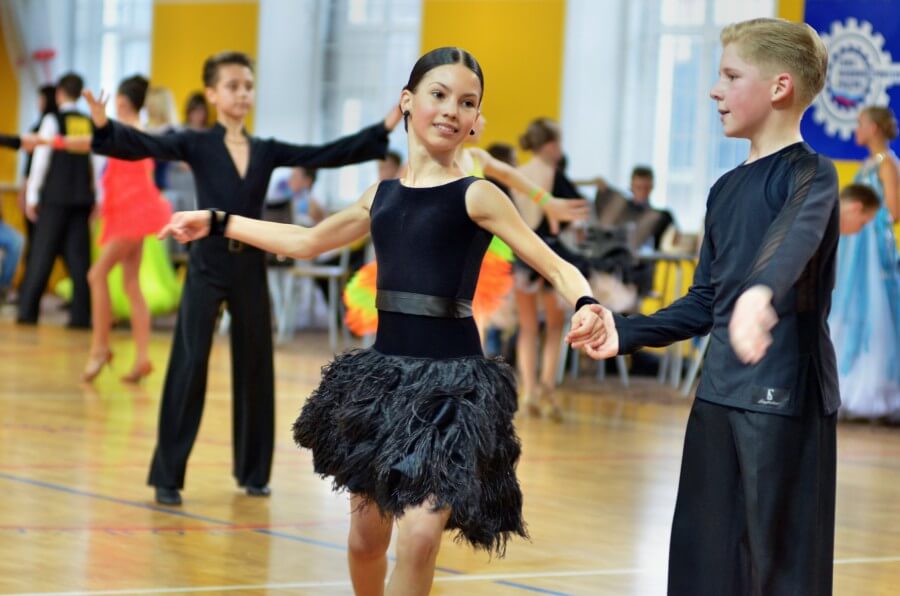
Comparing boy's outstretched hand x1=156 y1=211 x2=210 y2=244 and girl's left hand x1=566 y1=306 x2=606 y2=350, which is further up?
boy's outstretched hand x1=156 y1=211 x2=210 y2=244

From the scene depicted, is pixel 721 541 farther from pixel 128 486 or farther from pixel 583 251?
pixel 583 251

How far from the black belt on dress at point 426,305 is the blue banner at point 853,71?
8.01 meters

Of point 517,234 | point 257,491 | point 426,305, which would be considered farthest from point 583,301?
point 257,491

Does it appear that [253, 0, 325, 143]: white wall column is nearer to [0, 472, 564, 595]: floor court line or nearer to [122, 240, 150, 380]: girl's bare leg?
[122, 240, 150, 380]: girl's bare leg

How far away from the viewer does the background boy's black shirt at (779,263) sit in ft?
7.84

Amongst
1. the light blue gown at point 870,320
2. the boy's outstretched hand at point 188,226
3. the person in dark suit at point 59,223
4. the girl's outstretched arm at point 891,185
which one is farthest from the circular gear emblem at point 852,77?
the boy's outstretched hand at point 188,226

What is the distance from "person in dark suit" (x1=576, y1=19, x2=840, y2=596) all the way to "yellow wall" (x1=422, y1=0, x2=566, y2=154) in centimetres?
1077

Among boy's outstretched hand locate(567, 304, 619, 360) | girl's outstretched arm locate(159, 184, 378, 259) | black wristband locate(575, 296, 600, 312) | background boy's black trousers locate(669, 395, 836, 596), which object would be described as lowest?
background boy's black trousers locate(669, 395, 836, 596)

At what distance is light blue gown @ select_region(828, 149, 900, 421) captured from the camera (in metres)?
8.44

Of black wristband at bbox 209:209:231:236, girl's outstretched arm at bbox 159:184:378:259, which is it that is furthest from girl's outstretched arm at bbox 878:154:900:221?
black wristband at bbox 209:209:231:236

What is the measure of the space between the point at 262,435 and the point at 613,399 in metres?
4.28

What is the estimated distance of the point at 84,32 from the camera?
57.0 feet

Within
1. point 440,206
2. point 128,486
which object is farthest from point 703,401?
point 128,486

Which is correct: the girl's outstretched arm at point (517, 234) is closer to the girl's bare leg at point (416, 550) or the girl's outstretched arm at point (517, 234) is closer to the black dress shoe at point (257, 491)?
the girl's bare leg at point (416, 550)
